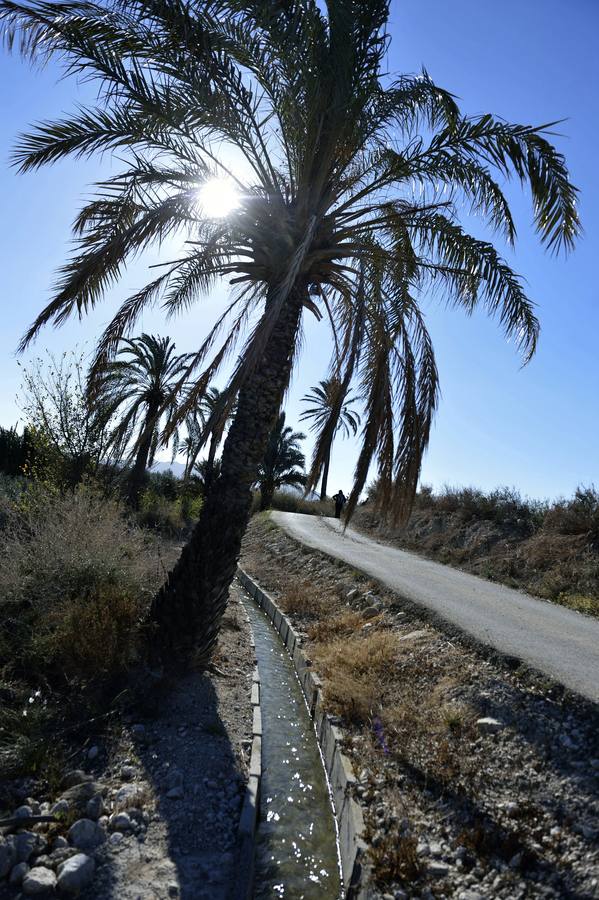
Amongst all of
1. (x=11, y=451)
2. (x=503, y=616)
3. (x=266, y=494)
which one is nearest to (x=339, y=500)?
(x=266, y=494)

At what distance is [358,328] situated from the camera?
703 centimetres

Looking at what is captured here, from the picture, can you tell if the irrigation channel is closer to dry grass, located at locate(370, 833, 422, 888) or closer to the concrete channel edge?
the concrete channel edge

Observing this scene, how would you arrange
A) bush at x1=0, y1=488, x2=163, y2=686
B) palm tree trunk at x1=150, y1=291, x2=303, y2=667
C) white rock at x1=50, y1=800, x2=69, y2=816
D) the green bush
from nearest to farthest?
white rock at x1=50, y1=800, x2=69, y2=816 < the green bush < bush at x1=0, y1=488, x2=163, y2=686 < palm tree trunk at x1=150, y1=291, x2=303, y2=667

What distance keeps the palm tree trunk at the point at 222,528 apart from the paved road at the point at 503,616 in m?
3.24

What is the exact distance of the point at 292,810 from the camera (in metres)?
5.24

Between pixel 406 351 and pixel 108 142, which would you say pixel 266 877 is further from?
pixel 108 142

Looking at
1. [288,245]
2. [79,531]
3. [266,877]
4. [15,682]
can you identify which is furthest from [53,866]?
[288,245]

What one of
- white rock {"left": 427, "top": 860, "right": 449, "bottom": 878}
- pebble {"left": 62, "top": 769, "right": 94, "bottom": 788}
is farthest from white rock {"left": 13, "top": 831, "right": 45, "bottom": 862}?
white rock {"left": 427, "top": 860, "right": 449, "bottom": 878}

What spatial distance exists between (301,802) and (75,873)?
2.27 m

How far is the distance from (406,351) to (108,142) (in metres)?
4.62

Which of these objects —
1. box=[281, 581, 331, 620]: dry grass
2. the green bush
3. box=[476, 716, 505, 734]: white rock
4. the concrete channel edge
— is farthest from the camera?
box=[281, 581, 331, 620]: dry grass

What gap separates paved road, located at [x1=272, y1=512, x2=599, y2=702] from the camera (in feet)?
20.5

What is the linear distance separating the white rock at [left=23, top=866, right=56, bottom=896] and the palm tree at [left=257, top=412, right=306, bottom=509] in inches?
1290

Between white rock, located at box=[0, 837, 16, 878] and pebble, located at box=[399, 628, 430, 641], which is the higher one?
pebble, located at box=[399, 628, 430, 641]
